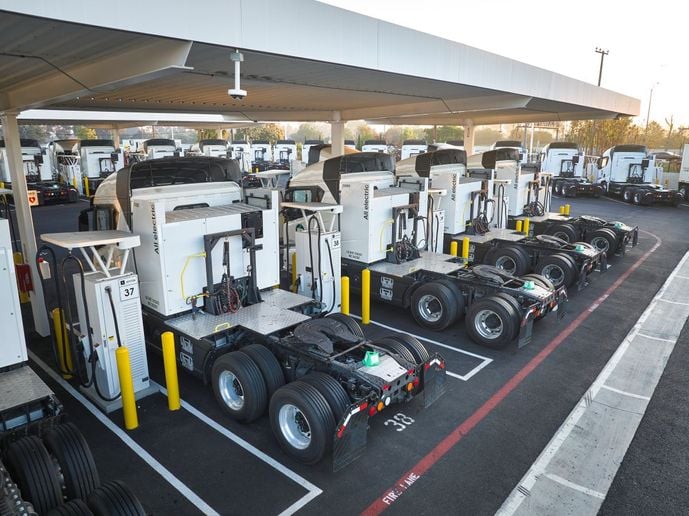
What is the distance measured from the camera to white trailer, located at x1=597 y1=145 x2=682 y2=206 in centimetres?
2681

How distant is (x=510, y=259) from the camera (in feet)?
40.8

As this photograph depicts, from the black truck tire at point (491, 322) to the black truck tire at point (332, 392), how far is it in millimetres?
3795

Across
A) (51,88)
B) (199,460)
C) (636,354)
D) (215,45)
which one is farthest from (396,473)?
(51,88)

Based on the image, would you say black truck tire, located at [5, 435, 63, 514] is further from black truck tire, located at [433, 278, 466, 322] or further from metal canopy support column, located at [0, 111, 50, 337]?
black truck tire, located at [433, 278, 466, 322]

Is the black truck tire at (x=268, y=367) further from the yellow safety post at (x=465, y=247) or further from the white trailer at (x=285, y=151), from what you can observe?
the white trailer at (x=285, y=151)

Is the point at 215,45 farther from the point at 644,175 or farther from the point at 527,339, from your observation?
the point at 644,175

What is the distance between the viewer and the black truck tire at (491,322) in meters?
8.38

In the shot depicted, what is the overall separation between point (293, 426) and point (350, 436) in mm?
846

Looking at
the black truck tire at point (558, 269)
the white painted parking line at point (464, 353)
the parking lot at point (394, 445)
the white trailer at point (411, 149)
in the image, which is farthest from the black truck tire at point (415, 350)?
the white trailer at point (411, 149)

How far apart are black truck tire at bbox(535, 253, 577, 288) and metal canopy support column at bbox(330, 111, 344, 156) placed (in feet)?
28.6

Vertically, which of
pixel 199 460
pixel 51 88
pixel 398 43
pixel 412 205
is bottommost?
pixel 199 460

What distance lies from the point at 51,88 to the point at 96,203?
222cm

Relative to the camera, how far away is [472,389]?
732 centimetres

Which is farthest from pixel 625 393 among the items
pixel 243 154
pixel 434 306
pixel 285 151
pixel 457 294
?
pixel 285 151
